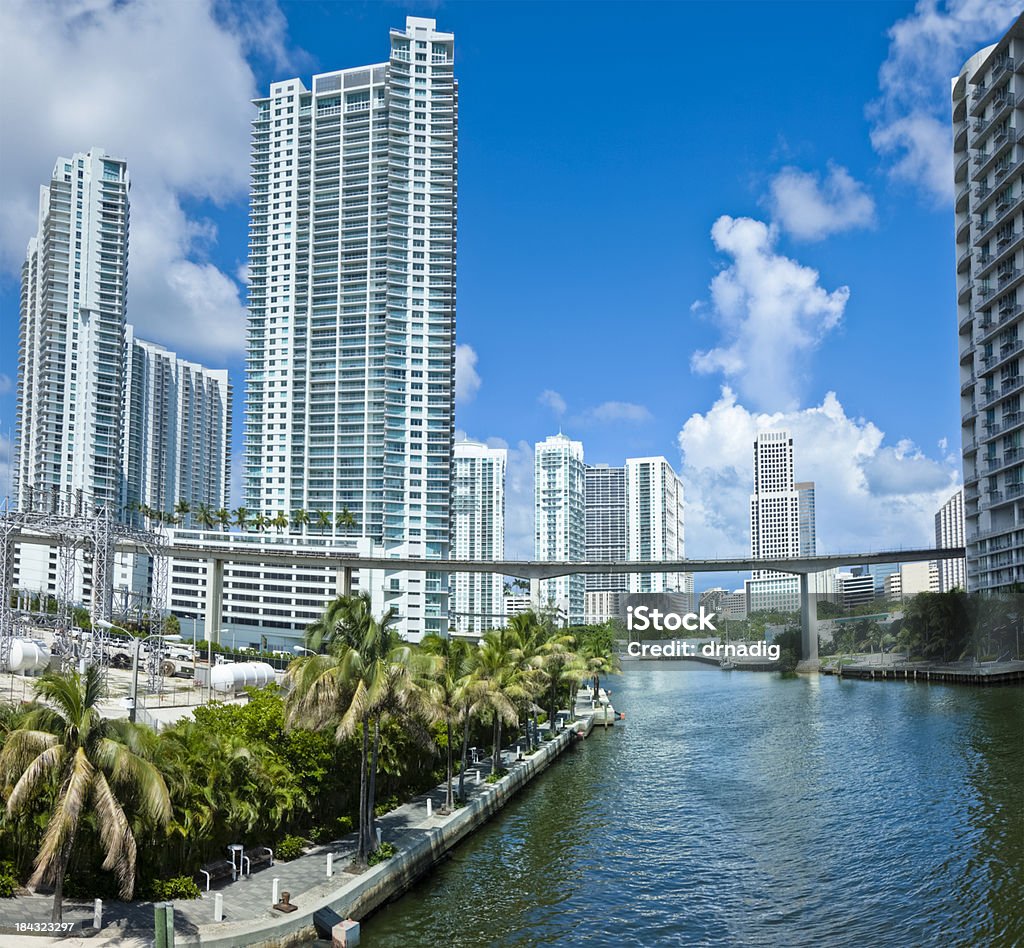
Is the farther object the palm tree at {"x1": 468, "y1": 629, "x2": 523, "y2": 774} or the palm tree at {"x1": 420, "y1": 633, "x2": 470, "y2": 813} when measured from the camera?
the palm tree at {"x1": 468, "y1": 629, "x2": 523, "y2": 774}

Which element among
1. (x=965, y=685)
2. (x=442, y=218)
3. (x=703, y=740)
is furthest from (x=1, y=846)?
(x=442, y=218)

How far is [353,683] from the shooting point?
98.4 feet

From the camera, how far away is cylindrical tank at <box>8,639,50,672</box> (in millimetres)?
62969

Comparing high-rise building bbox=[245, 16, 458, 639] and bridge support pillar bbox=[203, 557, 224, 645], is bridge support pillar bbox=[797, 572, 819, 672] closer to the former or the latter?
high-rise building bbox=[245, 16, 458, 639]

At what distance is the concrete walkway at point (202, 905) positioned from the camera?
73.6ft

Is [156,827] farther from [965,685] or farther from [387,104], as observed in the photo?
[387,104]

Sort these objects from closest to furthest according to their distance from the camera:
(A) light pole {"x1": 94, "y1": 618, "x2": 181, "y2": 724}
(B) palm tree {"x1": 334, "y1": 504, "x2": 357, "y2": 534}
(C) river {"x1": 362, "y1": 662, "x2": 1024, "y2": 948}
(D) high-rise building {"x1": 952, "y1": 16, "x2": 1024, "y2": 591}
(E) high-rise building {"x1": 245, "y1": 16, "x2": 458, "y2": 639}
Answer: (C) river {"x1": 362, "y1": 662, "x2": 1024, "y2": 948} < (A) light pole {"x1": 94, "y1": 618, "x2": 181, "y2": 724} < (D) high-rise building {"x1": 952, "y1": 16, "x2": 1024, "y2": 591} < (B) palm tree {"x1": 334, "y1": 504, "x2": 357, "y2": 534} < (E) high-rise building {"x1": 245, "y1": 16, "x2": 458, "y2": 639}

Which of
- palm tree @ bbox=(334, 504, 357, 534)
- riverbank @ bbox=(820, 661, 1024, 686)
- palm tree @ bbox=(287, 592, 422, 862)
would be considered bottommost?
riverbank @ bbox=(820, 661, 1024, 686)

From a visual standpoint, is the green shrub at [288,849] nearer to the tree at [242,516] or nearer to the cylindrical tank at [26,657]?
the cylindrical tank at [26,657]

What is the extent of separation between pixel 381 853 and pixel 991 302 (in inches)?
4425

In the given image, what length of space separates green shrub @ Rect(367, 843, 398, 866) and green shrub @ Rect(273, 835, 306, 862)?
265 cm

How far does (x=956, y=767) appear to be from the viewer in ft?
177

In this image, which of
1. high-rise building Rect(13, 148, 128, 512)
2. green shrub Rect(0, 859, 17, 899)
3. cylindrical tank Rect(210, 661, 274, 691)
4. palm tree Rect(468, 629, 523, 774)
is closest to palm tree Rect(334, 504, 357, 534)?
high-rise building Rect(13, 148, 128, 512)

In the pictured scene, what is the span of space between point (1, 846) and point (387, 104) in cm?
18450
